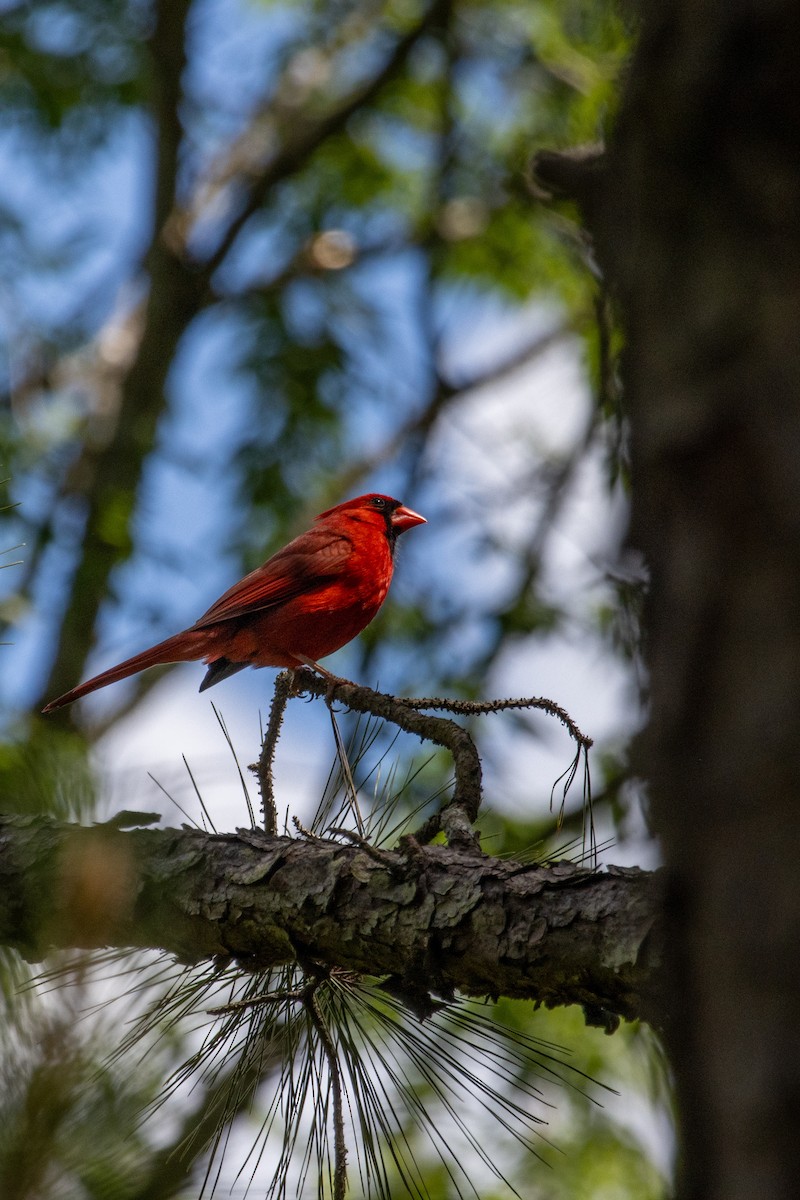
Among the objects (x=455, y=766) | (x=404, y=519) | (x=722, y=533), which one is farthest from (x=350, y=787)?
(x=404, y=519)

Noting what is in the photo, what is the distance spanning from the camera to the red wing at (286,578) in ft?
17.1

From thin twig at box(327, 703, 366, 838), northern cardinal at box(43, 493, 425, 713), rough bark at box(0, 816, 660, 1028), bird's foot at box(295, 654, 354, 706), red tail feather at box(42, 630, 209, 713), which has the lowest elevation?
rough bark at box(0, 816, 660, 1028)

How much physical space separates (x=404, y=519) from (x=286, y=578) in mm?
1050

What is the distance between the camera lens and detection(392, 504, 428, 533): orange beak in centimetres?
612

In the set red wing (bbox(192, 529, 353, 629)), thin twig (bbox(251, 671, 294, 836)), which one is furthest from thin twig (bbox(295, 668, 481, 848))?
red wing (bbox(192, 529, 353, 629))

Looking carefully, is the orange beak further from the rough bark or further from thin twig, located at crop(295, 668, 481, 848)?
the rough bark

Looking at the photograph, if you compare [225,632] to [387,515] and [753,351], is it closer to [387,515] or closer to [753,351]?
[387,515]

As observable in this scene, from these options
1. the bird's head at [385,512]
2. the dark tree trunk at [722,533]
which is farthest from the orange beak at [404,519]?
the dark tree trunk at [722,533]

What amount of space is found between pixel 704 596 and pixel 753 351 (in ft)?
0.80

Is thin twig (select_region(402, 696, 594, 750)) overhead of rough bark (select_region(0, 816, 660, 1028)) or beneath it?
overhead

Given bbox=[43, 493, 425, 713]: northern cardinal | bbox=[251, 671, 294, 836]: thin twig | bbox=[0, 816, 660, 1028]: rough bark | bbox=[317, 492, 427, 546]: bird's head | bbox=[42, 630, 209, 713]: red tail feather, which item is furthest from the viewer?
bbox=[317, 492, 427, 546]: bird's head

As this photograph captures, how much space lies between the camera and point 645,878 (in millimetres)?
1995

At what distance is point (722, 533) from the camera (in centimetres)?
112

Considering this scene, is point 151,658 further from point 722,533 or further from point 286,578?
point 722,533
